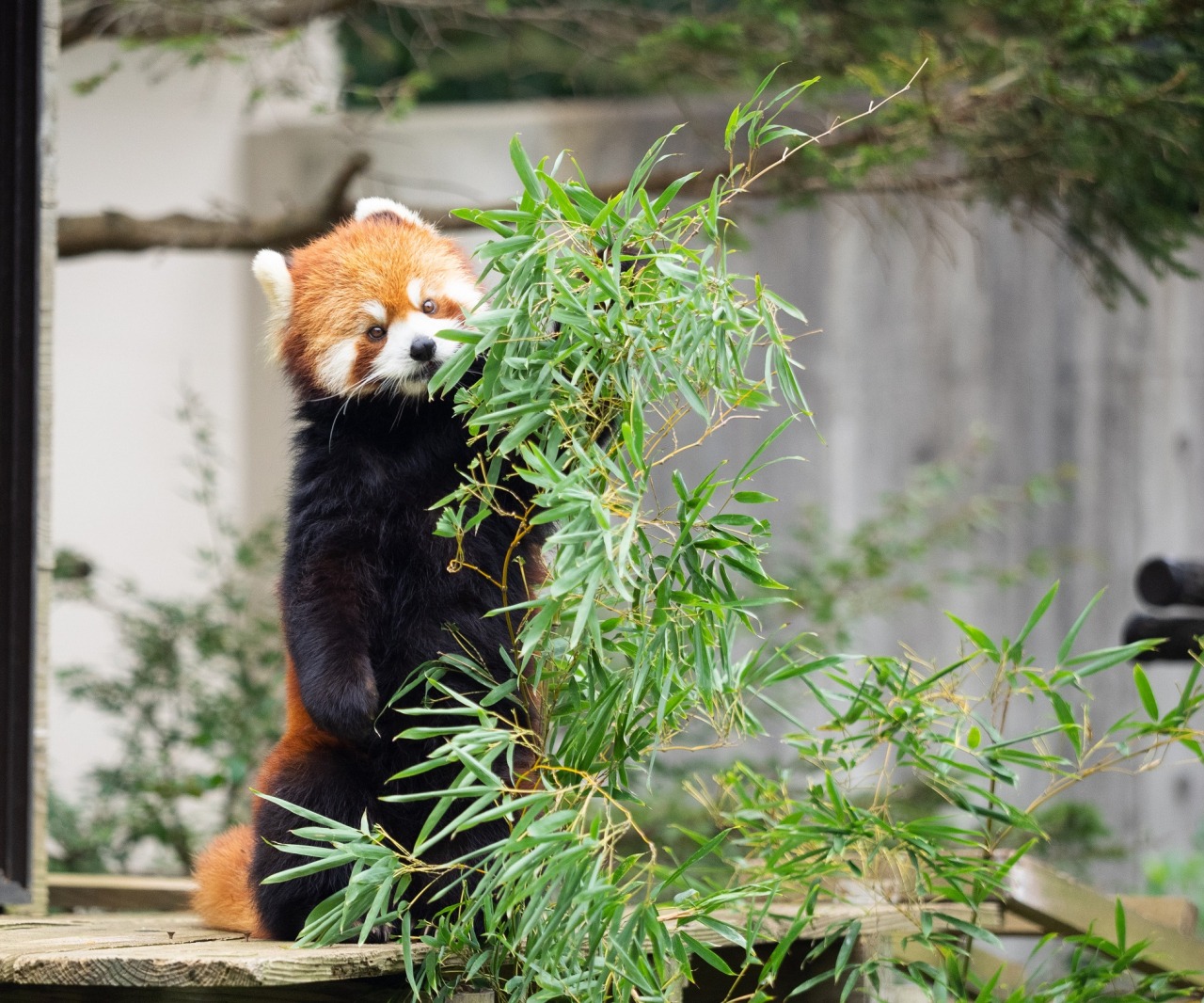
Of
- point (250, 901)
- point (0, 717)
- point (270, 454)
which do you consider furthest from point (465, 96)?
point (250, 901)

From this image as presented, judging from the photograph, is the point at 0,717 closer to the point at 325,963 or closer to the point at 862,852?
the point at 325,963

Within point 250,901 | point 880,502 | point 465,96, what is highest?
point 465,96

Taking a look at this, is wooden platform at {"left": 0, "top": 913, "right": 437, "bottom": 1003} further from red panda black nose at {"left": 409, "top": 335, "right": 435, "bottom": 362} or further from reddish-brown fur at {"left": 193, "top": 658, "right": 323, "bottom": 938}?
red panda black nose at {"left": 409, "top": 335, "right": 435, "bottom": 362}

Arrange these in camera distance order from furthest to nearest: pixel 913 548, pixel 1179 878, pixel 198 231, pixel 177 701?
pixel 1179 878 → pixel 913 548 → pixel 177 701 → pixel 198 231

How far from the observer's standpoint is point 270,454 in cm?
562

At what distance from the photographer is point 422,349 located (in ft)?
6.08

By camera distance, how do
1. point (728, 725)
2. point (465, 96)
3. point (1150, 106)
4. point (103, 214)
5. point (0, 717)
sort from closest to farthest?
point (728, 725)
point (0, 717)
point (1150, 106)
point (103, 214)
point (465, 96)

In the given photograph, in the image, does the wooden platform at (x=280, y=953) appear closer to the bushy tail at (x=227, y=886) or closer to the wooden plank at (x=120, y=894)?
the bushy tail at (x=227, y=886)

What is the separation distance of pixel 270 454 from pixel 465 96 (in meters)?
2.20

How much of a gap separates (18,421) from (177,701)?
2047 mm

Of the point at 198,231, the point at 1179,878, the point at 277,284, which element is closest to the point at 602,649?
the point at 277,284

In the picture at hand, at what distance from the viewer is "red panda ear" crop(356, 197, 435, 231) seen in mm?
2043

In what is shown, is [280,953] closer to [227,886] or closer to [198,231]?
[227,886]

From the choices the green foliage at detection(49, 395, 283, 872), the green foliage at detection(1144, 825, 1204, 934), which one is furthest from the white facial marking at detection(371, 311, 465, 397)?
the green foliage at detection(1144, 825, 1204, 934)
